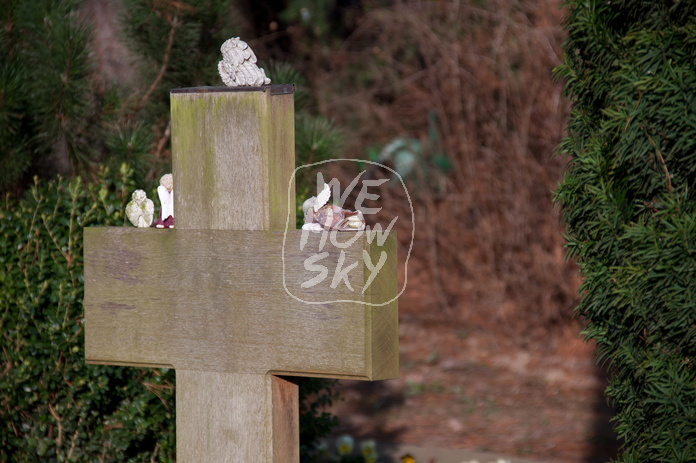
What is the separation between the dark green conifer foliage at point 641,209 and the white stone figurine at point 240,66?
1252 mm

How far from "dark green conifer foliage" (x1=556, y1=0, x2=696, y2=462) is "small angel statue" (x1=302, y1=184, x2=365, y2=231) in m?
1.03

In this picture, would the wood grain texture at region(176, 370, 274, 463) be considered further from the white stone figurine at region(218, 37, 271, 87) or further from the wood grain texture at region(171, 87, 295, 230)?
the white stone figurine at region(218, 37, 271, 87)

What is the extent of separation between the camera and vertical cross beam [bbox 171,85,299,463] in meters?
2.35

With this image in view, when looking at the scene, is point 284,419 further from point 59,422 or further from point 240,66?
point 59,422

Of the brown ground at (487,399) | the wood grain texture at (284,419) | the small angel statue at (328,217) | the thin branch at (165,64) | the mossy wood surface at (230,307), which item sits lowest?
the brown ground at (487,399)

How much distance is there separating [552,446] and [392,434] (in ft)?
3.50

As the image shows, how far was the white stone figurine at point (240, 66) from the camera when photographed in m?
2.40

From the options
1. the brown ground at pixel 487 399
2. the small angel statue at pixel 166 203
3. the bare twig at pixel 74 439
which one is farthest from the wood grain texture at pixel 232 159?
the brown ground at pixel 487 399

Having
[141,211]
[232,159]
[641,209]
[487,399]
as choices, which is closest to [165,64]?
[141,211]

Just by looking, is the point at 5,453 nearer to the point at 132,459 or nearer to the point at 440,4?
the point at 132,459

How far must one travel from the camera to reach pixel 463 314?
742 centimetres

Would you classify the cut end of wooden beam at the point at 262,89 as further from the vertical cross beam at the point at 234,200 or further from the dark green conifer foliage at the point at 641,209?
the dark green conifer foliage at the point at 641,209

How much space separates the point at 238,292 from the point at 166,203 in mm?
461

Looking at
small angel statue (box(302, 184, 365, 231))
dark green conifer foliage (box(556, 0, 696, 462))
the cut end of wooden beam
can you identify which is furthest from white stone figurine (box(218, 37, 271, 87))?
dark green conifer foliage (box(556, 0, 696, 462))
